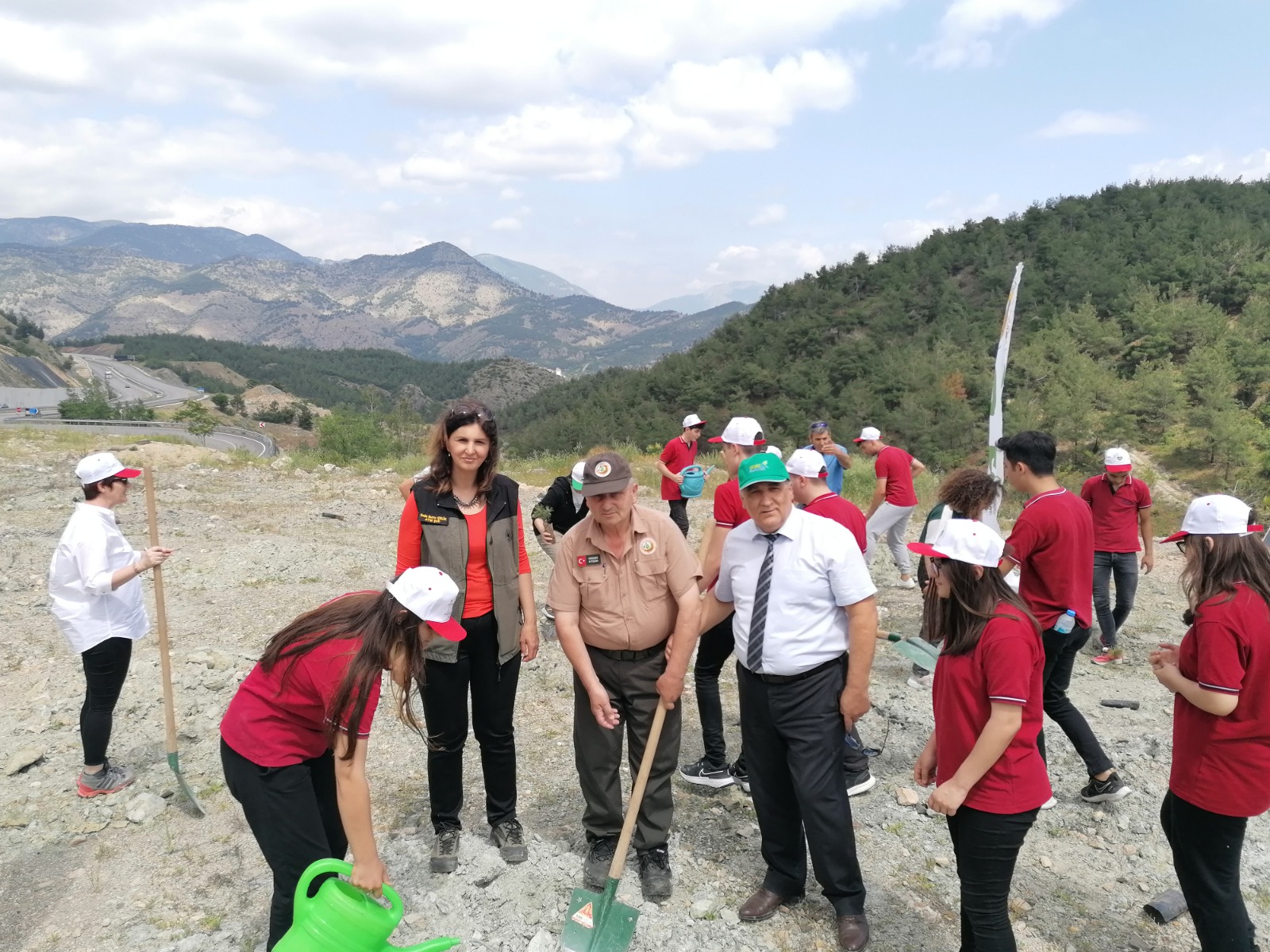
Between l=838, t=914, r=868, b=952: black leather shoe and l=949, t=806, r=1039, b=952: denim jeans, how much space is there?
545mm

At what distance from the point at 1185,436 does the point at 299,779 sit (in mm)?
32704

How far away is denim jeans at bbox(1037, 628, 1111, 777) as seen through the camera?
3.68 metres

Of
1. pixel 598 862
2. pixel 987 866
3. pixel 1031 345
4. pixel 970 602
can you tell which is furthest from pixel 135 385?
pixel 987 866

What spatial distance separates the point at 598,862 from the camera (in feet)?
10.8

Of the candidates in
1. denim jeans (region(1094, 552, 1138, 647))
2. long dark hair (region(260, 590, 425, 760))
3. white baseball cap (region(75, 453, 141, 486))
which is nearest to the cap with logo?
long dark hair (region(260, 590, 425, 760))

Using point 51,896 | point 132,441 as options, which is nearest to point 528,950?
point 51,896

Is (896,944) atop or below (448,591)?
below

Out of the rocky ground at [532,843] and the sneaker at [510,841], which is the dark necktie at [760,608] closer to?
the rocky ground at [532,843]

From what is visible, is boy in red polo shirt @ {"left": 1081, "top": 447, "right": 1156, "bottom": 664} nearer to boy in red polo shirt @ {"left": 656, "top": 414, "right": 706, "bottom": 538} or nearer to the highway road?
boy in red polo shirt @ {"left": 656, "top": 414, "right": 706, "bottom": 538}

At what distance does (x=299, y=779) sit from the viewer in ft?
7.74

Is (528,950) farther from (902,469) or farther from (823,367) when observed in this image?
(823,367)

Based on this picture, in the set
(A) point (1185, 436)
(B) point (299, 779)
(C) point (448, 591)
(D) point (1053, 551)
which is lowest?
(A) point (1185, 436)

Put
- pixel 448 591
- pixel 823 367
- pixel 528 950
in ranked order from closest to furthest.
Answer: pixel 448 591, pixel 528 950, pixel 823 367

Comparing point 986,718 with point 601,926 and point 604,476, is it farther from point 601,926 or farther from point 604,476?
point 601,926
